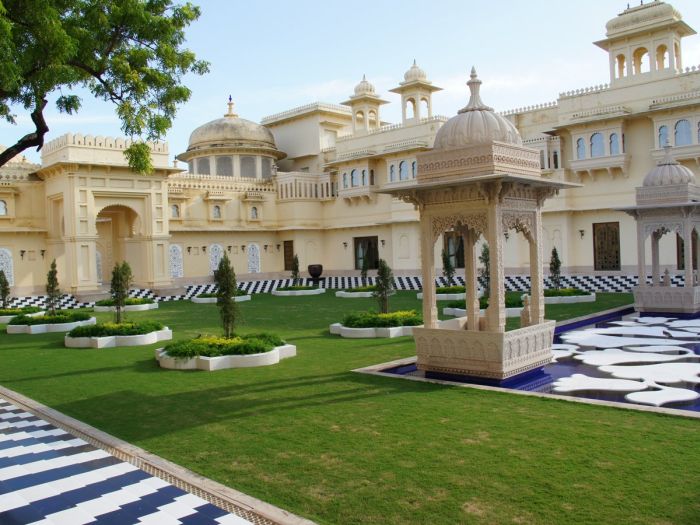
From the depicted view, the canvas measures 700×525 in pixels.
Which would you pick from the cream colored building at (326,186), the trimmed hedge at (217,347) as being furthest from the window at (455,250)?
the trimmed hedge at (217,347)

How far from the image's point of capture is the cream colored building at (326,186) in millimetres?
19797

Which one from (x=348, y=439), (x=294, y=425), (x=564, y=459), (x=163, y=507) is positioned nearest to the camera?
(x=163, y=507)

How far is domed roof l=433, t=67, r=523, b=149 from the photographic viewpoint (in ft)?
26.2

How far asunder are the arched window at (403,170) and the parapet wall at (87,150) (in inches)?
347

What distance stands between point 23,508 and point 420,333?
5.08 meters

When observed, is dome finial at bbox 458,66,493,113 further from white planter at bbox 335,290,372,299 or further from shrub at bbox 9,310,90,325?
white planter at bbox 335,290,372,299

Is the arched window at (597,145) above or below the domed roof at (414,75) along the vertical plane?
below

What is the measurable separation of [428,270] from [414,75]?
18.9 meters

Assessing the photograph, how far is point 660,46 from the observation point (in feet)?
65.1

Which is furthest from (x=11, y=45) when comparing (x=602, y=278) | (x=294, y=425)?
(x=602, y=278)

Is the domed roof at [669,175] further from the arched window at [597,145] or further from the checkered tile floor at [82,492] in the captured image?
the checkered tile floor at [82,492]

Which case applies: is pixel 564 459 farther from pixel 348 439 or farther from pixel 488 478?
pixel 348 439

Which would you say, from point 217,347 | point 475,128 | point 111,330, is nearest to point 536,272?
point 475,128

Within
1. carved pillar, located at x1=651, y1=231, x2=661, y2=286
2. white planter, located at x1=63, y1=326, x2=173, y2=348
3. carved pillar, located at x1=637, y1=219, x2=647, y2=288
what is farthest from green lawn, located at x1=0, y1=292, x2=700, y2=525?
carved pillar, located at x1=651, y1=231, x2=661, y2=286
